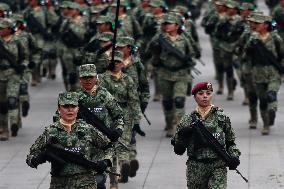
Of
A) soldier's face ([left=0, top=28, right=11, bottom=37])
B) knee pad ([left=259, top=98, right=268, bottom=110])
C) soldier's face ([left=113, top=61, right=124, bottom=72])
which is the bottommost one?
knee pad ([left=259, top=98, right=268, bottom=110])

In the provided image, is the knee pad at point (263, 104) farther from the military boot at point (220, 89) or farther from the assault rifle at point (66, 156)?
the assault rifle at point (66, 156)

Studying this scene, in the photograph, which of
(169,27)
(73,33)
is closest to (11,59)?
(169,27)

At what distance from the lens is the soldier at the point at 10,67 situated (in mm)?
19484

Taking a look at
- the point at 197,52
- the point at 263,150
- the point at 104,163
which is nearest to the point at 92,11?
the point at 197,52

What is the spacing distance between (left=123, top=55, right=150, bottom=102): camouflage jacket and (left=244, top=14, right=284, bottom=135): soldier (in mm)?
3566

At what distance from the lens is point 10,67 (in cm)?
1950

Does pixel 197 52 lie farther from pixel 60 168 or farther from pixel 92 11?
pixel 60 168

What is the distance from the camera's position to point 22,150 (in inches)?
748

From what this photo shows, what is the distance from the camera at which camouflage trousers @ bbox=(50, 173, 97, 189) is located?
11.9 m

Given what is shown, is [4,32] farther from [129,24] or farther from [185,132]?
[185,132]

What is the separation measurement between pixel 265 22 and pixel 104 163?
8.12 m

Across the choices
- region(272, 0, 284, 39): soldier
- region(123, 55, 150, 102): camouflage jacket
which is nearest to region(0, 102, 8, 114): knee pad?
region(123, 55, 150, 102): camouflage jacket

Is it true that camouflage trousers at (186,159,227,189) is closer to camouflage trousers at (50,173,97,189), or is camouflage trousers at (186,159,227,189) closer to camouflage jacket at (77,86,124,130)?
camouflage trousers at (50,173,97,189)

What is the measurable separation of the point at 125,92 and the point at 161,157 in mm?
2883
